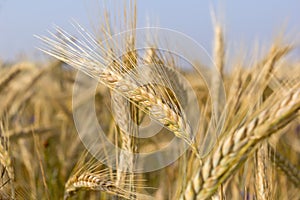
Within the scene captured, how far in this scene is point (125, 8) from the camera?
137 cm

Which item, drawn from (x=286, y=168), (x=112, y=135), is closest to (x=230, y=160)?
(x=286, y=168)

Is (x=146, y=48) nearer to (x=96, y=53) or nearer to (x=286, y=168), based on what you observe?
(x=96, y=53)

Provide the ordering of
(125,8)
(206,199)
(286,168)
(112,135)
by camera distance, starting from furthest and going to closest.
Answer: (112,135)
(286,168)
(125,8)
(206,199)

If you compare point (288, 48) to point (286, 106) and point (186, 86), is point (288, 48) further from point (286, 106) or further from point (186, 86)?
point (286, 106)

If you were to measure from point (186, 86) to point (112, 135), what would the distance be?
0.67m

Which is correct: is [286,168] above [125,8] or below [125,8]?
below

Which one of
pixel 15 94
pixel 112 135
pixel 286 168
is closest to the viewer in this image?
pixel 286 168

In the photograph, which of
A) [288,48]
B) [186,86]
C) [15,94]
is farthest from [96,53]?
[15,94]

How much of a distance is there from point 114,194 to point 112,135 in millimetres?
756

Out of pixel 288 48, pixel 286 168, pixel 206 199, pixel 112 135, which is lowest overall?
pixel 206 199

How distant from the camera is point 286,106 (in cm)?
80

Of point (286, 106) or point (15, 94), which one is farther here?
point (15, 94)

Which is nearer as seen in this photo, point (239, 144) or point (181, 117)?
point (239, 144)

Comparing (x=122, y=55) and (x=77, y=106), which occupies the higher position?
(x=77, y=106)
